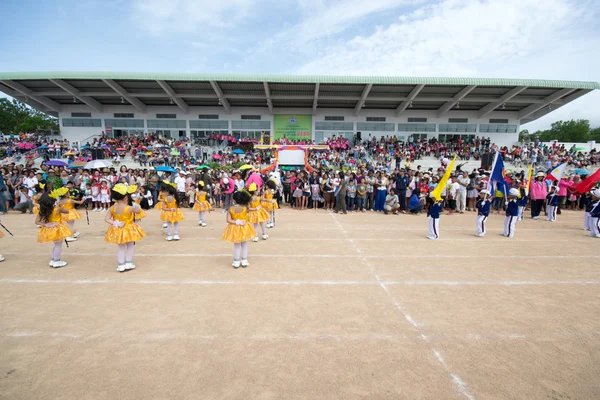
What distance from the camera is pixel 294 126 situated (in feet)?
117

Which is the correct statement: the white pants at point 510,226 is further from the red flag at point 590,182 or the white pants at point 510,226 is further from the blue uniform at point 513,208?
the red flag at point 590,182

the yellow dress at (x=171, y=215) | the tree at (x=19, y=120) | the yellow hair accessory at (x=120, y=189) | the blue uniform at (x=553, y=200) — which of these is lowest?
the yellow dress at (x=171, y=215)

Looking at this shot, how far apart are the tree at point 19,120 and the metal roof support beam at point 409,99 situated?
63.0 metres

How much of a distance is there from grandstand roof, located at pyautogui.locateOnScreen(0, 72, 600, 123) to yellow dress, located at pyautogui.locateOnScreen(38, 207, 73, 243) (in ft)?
82.9

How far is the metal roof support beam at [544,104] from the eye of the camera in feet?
98.9

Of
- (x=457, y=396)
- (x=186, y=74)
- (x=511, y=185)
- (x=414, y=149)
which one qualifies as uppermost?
(x=186, y=74)

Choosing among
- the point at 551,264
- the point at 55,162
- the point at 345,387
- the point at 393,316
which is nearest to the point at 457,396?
the point at 345,387

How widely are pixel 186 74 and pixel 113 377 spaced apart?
3033cm

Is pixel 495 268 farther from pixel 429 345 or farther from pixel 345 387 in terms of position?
pixel 345 387

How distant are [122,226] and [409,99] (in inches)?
1234

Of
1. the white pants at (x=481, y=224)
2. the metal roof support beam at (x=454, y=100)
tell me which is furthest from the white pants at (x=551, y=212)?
the metal roof support beam at (x=454, y=100)

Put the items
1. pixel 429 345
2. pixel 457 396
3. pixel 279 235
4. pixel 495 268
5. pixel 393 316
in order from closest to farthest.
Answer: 1. pixel 457 396
2. pixel 429 345
3. pixel 393 316
4. pixel 495 268
5. pixel 279 235

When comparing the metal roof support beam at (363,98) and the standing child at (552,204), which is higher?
the metal roof support beam at (363,98)

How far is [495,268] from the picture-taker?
6.81 m
